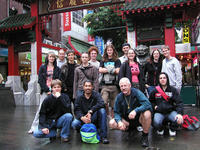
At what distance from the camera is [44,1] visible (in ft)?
36.3

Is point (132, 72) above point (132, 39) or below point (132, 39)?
below

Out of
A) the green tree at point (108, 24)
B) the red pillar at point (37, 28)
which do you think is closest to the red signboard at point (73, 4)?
the red pillar at point (37, 28)

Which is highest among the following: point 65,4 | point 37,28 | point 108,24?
point 108,24

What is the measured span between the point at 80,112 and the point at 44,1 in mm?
8935

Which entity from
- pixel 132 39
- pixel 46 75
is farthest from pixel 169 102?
pixel 132 39

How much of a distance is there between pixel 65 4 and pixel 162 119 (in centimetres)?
830

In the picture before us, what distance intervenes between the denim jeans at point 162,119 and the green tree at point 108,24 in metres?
14.6

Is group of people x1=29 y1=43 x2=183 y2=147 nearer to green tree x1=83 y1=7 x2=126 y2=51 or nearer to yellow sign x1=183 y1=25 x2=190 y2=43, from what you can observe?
yellow sign x1=183 y1=25 x2=190 y2=43

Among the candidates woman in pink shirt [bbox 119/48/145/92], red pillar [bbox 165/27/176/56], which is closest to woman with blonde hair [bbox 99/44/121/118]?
woman in pink shirt [bbox 119/48/145/92]

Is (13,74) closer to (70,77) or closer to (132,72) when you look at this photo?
(70,77)

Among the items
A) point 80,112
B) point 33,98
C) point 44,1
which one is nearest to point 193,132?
point 80,112

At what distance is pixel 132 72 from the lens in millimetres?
4754

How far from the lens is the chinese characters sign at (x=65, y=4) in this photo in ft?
31.8

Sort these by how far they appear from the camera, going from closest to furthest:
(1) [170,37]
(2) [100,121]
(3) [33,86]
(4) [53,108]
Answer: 1. (2) [100,121]
2. (4) [53,108]
3. (1) [170,37]
4. (3) [33,86]
